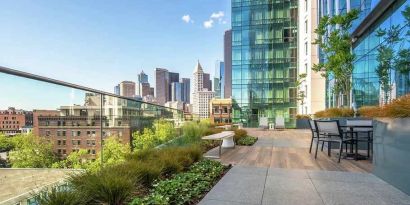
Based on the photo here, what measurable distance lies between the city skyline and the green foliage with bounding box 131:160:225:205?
26637 mm

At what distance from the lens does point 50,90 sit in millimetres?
3127

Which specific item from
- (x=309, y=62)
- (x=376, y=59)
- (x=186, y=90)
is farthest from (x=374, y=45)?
(x=186, y=90)

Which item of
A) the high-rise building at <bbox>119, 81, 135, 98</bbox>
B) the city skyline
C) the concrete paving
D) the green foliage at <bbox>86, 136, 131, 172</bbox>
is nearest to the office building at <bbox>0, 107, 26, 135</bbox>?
the green foliage at <bbox>86, 136, 131, 172</bbox>

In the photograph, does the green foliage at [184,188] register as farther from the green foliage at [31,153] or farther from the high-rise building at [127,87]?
the high-rise building at [127,87]

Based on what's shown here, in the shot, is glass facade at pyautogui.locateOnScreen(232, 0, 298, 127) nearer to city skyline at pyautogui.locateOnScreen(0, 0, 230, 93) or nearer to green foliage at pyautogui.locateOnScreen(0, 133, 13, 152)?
city skyline at pyautogui.locateOnScreen(0, 0, 230, 93)

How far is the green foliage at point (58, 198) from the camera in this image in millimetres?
2176

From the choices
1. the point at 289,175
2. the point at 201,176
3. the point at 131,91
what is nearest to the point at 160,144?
the point at 201,176

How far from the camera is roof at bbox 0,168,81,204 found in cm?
246

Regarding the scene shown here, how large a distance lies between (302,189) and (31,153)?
3.29 m

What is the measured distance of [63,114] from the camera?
3283 millimetres

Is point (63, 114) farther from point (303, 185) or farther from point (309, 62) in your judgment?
point (309, 62)

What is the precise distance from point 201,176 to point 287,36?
2529 cm

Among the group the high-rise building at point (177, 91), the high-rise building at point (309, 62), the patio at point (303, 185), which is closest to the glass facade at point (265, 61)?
the high-rise building at point (309, 62)

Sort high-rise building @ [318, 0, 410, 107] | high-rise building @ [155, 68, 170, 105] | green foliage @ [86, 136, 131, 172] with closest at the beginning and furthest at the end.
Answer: green foliage @ [86, 136, 131, 172] < high-rise building @ [318, 0, 410, 107] < high-rise building @ [155, 68, 170, 105]
